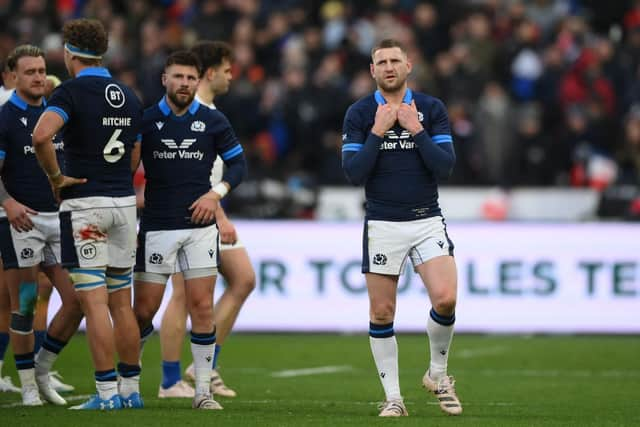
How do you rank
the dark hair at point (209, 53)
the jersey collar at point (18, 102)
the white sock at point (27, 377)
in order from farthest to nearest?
the dark hair at point (209, 53) → the jersey collar at point (18, 102) → the white sock at point (27, 377)

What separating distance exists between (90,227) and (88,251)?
170 millimetres

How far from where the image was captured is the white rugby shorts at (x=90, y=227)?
963cm

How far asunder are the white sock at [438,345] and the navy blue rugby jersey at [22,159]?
10.5 ft

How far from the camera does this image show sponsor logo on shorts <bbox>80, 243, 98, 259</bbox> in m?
9.62

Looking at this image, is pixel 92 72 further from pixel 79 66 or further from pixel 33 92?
pixel 33 92

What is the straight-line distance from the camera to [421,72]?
22453 millimetres

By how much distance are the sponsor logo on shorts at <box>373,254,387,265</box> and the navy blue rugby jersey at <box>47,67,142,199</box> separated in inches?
73.3

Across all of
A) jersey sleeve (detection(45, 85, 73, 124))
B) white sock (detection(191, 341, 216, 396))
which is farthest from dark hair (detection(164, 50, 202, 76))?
white sock (detection(191, 341, 216, 396))

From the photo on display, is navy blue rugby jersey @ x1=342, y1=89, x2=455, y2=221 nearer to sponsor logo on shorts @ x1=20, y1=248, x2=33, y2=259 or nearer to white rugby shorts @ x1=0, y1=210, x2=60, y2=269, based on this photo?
white rugby shorts @ x1=0, y1=210, x2=60, y2=269

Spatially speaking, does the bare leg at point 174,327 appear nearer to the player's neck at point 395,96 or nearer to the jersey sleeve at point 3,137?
the jersey sleeve at point 3,137

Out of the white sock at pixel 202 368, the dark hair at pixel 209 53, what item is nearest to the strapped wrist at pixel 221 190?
the white sock at pixel 202 368

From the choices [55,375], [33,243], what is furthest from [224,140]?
[55,375]

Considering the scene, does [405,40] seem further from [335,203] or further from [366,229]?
[366,229]

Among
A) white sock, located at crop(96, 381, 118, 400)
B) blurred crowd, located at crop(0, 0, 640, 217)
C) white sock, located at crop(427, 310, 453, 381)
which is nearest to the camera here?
white sock, located at crop(96, 381, 118, 400)
